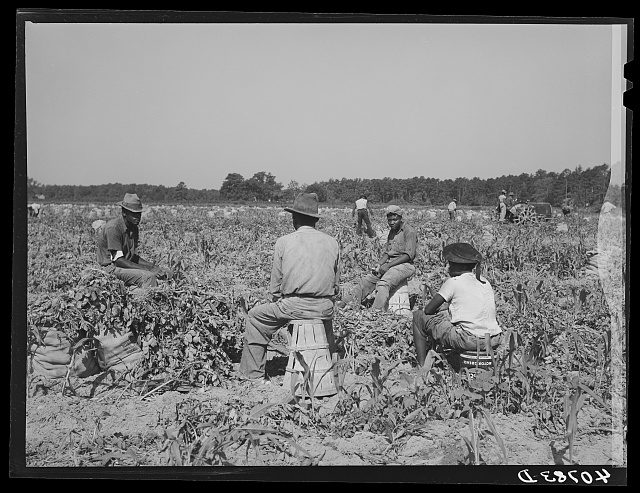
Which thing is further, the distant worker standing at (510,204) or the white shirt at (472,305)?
the distant worker standing at (510,204)

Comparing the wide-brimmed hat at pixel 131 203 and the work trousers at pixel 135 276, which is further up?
the wide-brimmed hat at pixel 131 203

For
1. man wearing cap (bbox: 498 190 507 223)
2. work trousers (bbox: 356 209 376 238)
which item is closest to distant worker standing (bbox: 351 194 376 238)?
work trousers (bbox: 356 209 376 238)

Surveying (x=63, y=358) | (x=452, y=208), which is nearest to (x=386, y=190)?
(x=452, y=208)

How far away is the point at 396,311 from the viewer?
460 cm

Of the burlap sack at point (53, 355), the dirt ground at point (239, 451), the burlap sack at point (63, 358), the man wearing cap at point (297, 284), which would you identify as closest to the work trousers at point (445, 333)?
the dirt ground at point (239, 451)

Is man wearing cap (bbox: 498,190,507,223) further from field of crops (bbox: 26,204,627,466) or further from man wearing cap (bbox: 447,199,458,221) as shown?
man wearing cap (bbox: 447,199,458,221)

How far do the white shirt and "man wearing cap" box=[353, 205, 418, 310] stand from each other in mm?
304

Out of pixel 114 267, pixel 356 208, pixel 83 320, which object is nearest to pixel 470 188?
pixel 356 208

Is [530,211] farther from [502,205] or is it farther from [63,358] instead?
[63,358]

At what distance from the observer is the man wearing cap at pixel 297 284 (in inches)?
174

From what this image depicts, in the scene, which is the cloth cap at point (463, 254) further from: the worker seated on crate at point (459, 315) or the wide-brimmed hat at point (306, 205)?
the wide-brimmed hat at point (306, 205)

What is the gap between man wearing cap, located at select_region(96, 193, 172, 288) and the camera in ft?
14.8

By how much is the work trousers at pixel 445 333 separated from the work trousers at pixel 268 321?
2.03ft

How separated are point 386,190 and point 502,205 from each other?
81cm
